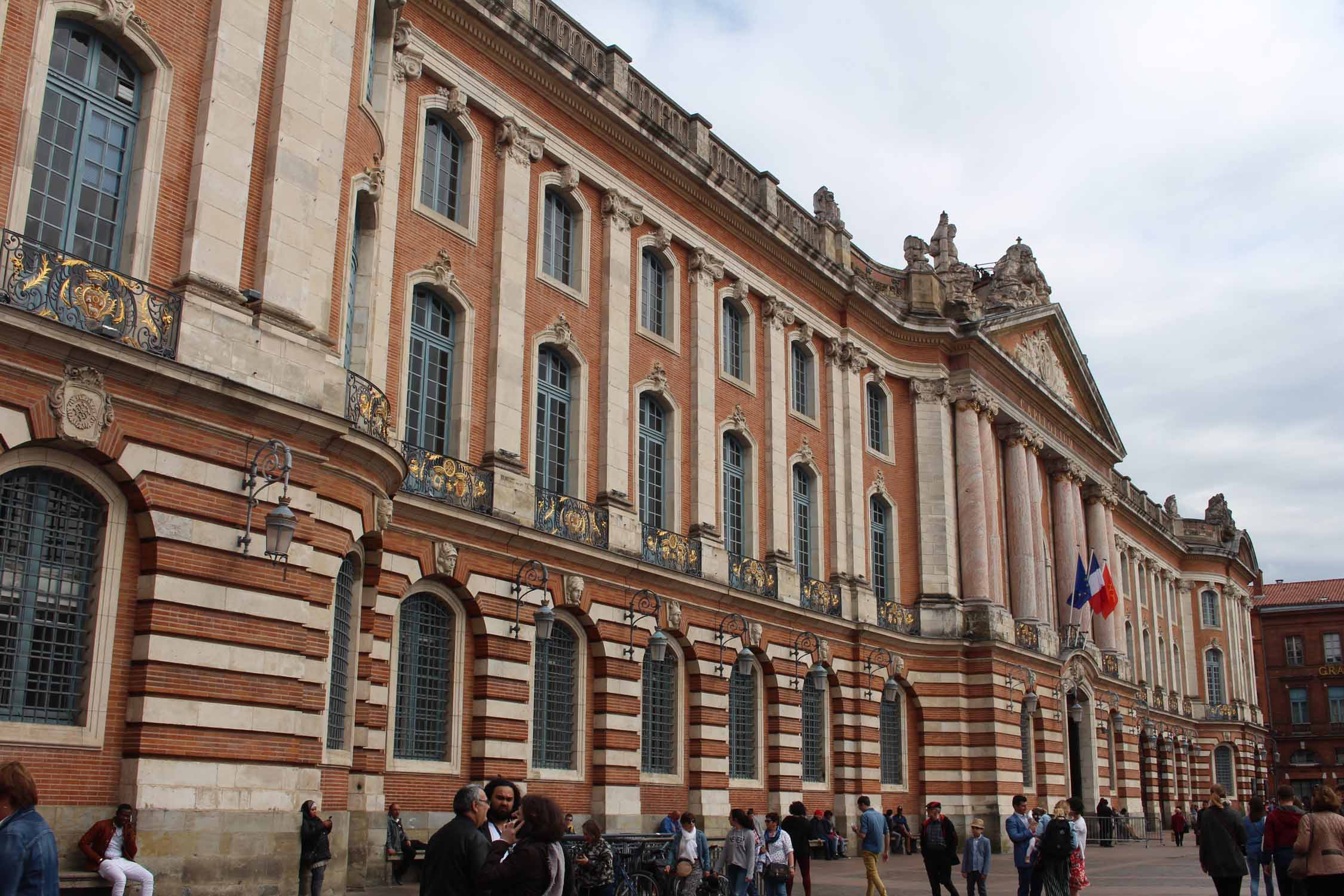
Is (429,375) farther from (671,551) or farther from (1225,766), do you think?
(1225,766)

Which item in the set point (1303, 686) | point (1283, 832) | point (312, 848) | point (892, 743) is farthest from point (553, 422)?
point (1303, 686)

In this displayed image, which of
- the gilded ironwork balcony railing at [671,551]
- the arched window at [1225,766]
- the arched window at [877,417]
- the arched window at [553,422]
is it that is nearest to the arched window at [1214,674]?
the arched window at [1225,766]

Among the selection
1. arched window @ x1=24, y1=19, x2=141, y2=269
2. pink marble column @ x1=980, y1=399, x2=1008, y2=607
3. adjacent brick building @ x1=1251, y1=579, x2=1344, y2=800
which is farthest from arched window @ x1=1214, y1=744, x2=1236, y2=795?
arched window @ x1=24, y1=19, x2=141, y2=269

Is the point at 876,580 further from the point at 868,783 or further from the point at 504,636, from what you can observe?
the point at 504,636

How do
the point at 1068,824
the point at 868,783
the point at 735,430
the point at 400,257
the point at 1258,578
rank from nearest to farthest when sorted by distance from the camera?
the point at 1068,824, the point at 400,257, the point at 735,430, the point at 868,783, the point at 1258,578

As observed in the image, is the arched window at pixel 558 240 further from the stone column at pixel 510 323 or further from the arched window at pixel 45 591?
the arched window at pixel 45 591

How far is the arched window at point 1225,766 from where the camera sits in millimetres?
71688

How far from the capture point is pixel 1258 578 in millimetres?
93062

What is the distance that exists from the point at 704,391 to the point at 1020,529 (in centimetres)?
1686

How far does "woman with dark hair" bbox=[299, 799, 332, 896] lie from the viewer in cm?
1488

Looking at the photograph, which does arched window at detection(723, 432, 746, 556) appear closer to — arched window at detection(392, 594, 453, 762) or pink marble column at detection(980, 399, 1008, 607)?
arched window at detection(392, 594, 453, 762)

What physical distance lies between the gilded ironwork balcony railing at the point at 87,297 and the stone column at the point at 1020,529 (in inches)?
1320

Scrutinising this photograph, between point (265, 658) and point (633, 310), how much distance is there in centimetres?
1588

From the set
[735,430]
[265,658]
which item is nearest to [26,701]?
[265,658]
